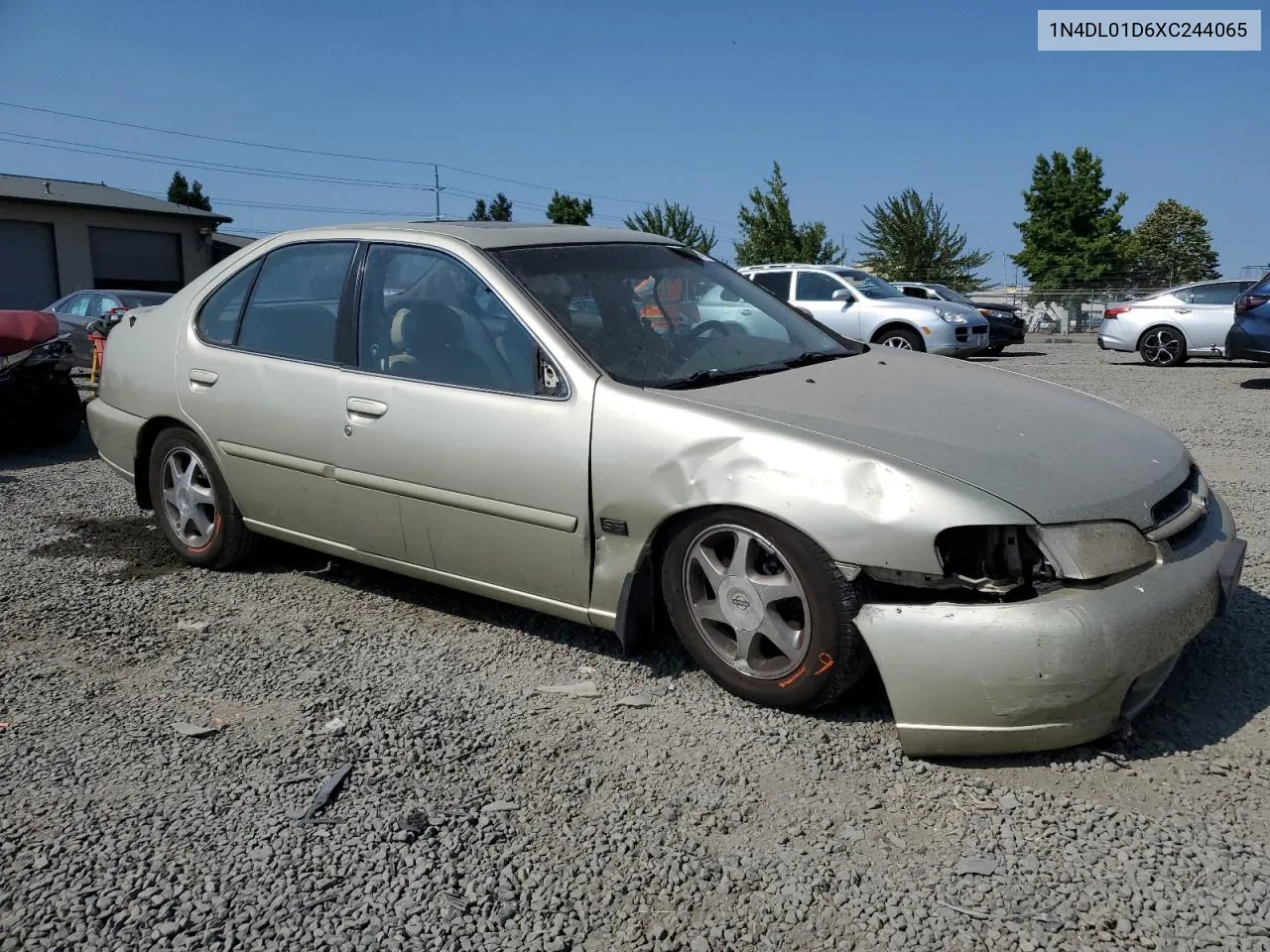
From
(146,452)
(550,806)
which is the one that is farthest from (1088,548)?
(146,452)

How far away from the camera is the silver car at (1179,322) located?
1666cm

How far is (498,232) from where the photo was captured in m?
4.38

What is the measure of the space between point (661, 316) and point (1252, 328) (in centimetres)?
1226

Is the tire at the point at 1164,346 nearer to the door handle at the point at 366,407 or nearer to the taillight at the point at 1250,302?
the taillight at the point at 1250,302

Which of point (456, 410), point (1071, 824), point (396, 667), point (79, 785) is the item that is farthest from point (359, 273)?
point (1071, 824)

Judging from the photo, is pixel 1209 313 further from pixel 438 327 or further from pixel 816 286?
pixel 438 327

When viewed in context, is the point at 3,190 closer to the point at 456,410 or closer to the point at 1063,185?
the point at 456,410

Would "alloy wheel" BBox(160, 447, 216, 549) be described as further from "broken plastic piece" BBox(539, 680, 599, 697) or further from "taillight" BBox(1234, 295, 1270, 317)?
"taillight" BBox(1234, 295, 1270, 317)

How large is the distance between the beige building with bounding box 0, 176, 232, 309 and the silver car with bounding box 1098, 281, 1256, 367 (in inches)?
1090

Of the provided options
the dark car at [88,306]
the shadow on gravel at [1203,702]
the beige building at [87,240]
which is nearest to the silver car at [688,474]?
the shadow on gravel at [1203,702]

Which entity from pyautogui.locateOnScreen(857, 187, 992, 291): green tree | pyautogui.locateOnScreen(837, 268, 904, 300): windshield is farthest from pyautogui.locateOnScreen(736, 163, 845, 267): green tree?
pyautogui.locateOnScreen(837, 268, 904, 300): windshield

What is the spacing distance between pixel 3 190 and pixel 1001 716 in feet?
117

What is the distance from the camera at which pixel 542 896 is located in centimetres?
Result: 253

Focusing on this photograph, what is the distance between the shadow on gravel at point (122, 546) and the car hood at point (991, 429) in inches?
119
